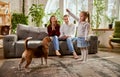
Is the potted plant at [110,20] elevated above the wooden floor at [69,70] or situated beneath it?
elevated above

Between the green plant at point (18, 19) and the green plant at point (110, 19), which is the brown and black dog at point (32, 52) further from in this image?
the green plant at point (110, 19)

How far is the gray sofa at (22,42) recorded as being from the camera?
5.01m

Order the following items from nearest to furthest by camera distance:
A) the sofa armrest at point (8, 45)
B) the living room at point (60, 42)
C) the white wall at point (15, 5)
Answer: the living room at point (60, 42)
the sofa armrest at point (8, 45)
the white wall at point (15, 5)

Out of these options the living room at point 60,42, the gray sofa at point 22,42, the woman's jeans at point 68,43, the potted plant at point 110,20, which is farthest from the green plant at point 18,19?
the potted plant at point 110,20

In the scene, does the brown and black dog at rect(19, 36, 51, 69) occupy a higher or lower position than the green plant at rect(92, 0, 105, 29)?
lower

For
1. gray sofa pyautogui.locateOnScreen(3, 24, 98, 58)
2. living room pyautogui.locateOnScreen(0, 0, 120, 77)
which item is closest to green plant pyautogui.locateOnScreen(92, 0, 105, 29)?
living room pyautogui.locateOnScreen(0, 0, 120, 77)

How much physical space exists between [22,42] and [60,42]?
0.91 metres

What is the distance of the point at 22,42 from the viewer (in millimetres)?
5098

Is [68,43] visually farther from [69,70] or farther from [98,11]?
[98,11]

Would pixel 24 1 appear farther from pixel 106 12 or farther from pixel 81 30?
pixel 81 30

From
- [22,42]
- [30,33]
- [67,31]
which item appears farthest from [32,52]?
[30,33]

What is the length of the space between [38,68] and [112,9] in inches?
187

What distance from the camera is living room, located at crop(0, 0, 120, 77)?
12.1ft

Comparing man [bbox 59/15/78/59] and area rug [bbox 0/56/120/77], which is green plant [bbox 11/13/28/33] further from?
area rug [bbox 0/56/120/77]
